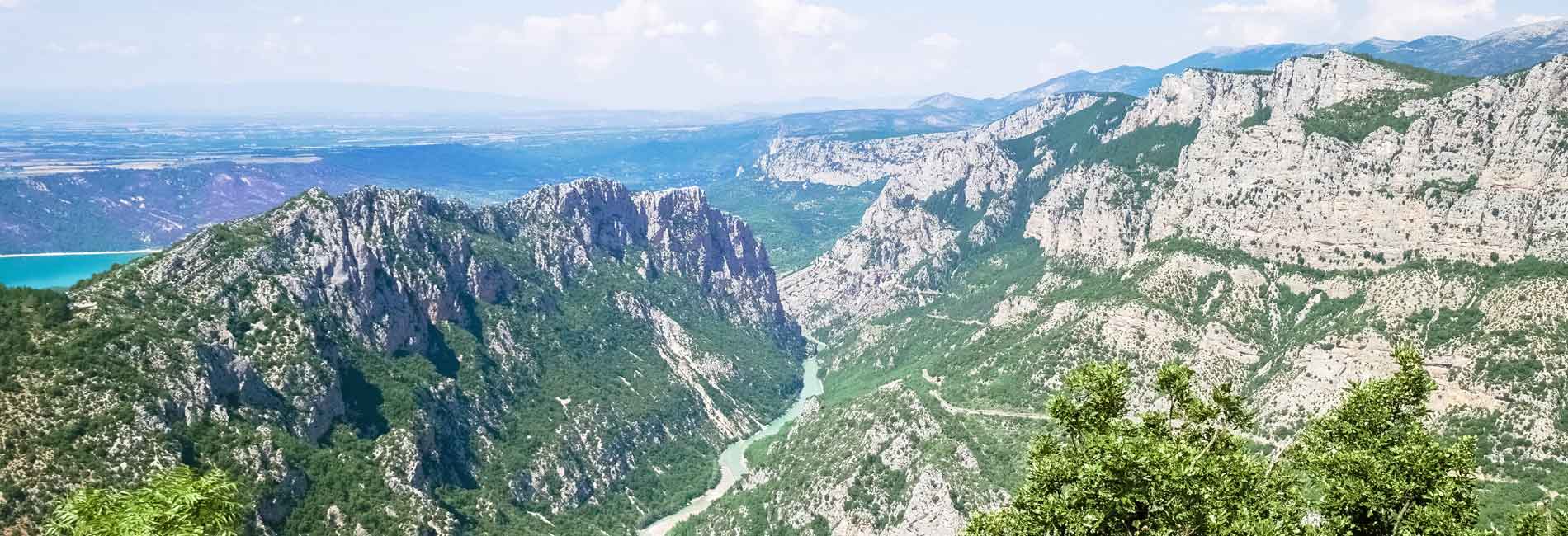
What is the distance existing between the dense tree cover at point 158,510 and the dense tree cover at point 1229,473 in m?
38.4

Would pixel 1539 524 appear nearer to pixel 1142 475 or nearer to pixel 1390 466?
pixel 1390 466

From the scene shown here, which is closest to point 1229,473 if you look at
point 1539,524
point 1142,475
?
point 1142,475

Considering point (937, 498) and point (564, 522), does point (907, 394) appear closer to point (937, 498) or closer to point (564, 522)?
point (937, 498)

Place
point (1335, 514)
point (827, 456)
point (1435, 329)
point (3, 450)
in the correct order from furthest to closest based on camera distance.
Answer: point (827, 456), point (1435, 329), point (3, 450), point (1335, 514)

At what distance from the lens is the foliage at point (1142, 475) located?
141 ft

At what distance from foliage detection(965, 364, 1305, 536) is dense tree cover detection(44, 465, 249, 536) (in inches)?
1511

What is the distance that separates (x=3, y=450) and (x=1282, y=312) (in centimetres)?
22290

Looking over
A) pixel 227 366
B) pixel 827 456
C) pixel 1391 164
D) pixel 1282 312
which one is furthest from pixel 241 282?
pixel 1391 164

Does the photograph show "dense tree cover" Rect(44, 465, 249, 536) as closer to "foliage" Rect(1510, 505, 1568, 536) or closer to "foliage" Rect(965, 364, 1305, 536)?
"foliage" Rect(965, 364, 1305, 536)

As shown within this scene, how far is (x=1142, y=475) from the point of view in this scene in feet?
141

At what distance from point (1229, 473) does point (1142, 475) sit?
906cm

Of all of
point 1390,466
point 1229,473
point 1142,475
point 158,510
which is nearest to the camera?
point 158,510

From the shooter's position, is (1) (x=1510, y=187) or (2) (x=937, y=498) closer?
(2) (x=937, y=498)

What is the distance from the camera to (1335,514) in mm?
49781
